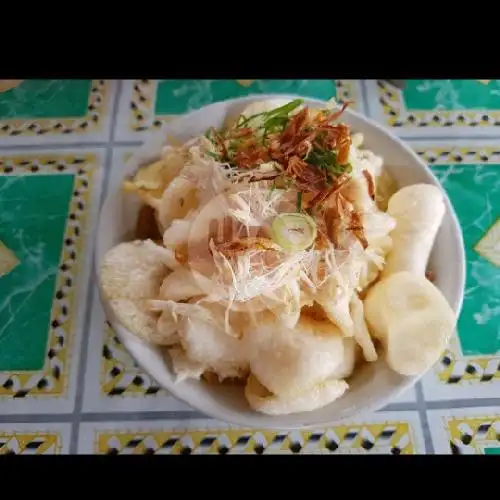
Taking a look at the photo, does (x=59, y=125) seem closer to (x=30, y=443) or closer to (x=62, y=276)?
(x=62, y=276)

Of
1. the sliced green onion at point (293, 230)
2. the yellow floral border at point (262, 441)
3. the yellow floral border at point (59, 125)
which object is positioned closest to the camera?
the sliced green onion at point (293, 230)

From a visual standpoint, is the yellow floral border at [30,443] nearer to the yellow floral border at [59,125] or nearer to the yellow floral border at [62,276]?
the yellow floral border at [62,276]

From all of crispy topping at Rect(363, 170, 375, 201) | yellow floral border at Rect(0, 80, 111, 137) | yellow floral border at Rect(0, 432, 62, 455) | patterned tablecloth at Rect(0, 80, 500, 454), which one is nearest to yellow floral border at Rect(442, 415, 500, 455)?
patterned tablecloth at Rect(0, 80, 500, 454)

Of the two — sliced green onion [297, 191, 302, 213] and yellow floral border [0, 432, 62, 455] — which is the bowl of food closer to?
sliced green onion [297, 191, 302, 213]

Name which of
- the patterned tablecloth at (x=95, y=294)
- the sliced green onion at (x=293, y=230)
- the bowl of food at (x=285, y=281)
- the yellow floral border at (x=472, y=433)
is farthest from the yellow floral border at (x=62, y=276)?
the yellow floral border at (x=472, y=433)

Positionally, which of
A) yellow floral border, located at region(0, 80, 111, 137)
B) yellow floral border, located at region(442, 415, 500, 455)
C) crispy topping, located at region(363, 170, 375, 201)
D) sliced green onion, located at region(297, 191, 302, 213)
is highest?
yellow floral border, located at region(0, 80, 111, 137)
